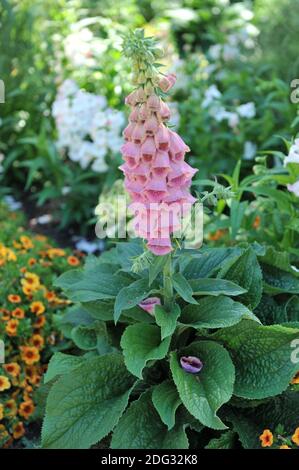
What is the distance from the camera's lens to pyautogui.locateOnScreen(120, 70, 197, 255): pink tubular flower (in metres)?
2.18

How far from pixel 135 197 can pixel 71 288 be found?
53 cm

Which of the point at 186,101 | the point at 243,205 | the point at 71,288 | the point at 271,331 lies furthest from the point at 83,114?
the point at 271,331

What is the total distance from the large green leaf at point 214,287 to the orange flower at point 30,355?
87 cm

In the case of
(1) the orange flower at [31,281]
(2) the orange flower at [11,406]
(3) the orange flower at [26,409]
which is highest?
(1) the orange flower at [31,281]

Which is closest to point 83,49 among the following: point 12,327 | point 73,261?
point 73,261

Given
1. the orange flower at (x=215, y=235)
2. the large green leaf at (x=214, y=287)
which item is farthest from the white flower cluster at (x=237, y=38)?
the large green leaf at (x=214, y=287)

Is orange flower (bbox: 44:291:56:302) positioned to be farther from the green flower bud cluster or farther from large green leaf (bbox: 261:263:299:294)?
the green flower bud cluster

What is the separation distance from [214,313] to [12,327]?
1020 millimetres

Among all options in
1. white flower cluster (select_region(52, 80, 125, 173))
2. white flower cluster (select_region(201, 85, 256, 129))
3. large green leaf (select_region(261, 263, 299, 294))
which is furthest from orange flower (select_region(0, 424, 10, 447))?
white flower cluster (select_region(201, 85, 256, 129))

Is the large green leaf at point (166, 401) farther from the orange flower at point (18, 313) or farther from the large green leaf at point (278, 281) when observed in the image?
the orange flower at point (18, 313)

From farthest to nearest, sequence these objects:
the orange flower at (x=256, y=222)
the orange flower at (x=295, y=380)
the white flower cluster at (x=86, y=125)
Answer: the white flower cluster at (x=86, y=125) < the orange flower at (x=256, y=222) < the orange flower at (x=295, y=380)

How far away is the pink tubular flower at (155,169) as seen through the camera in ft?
7.16

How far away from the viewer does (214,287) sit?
2.56m

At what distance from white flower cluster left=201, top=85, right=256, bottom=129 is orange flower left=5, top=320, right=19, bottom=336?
1809 mm
